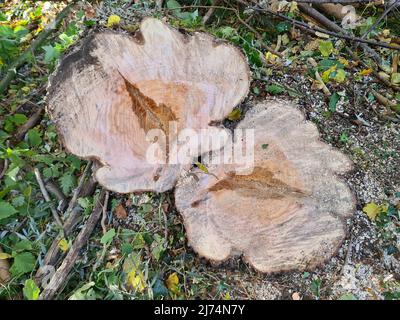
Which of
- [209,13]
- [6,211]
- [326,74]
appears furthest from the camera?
[209,13]

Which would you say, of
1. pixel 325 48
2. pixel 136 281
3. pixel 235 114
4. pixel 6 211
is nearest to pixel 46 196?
pixel 6 211

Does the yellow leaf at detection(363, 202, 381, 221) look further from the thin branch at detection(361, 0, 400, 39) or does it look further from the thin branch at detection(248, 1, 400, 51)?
the thin branch at detection(361, 0, 400, 39)

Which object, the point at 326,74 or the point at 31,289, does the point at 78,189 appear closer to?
the point at 31,289

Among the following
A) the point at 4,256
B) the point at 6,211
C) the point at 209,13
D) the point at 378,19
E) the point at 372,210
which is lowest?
the point at 4,256

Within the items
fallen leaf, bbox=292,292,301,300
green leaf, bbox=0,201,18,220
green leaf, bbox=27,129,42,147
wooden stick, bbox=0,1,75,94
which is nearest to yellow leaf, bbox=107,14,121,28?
wooden stick, bbox=0,1,75,94
